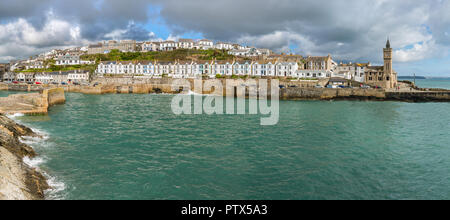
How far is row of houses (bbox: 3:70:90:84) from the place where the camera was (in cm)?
8338

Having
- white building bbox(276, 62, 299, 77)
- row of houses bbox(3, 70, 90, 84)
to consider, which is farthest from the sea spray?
row of houses bbox(3, 70, 90, 84)

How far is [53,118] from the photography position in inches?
1028

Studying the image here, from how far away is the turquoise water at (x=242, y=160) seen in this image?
34.7 ft

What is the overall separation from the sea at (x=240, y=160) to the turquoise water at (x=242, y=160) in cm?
4

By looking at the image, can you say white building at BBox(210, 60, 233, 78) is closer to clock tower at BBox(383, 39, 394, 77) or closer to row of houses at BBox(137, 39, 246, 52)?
row of houses at BBox(137, 39, 246, 52)

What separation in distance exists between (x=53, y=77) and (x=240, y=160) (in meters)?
92.2

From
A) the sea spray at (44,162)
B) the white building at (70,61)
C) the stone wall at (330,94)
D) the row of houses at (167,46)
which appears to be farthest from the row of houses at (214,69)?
the sea spray at (44,162)

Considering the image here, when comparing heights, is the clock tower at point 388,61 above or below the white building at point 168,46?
below

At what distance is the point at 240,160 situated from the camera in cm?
1405

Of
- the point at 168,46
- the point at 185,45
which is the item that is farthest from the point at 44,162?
the point at 168,46

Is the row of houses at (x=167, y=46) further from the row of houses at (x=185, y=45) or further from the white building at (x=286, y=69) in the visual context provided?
the white building at (x=286, y=69)

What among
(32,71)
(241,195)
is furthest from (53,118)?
(32,71)
